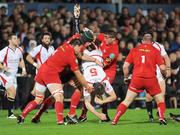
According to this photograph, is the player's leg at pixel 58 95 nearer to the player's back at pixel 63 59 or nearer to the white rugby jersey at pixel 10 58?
the player's back at pixel 63 59

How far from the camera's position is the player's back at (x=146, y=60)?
Answer: 15680mm

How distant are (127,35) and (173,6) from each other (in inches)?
198

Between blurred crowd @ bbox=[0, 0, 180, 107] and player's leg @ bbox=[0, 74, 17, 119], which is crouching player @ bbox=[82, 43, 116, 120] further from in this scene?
blurred crowd @ bbox=[0, 0, 180, 107]

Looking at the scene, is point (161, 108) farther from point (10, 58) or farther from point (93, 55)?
point (10, 58)

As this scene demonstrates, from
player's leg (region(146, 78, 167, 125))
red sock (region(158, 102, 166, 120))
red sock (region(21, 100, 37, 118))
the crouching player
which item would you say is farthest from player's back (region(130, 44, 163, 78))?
red sock (region(21, 100, 37, 118))

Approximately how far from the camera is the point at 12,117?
731 inches

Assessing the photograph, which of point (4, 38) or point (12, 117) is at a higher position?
point (4, 38)

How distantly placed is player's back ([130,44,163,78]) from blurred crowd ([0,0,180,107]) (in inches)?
284

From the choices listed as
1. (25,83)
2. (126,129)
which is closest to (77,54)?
(126,129)

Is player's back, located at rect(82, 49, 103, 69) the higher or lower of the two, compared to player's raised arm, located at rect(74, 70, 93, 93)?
higher

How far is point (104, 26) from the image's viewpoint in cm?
2558

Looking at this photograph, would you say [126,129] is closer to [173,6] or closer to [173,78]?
[173,78]

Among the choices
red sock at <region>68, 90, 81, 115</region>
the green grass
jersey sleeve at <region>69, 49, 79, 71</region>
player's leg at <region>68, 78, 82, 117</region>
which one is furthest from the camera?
red sock at <region>68, 90, 81, 115</region>

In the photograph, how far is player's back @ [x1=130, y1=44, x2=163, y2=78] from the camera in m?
15.7
